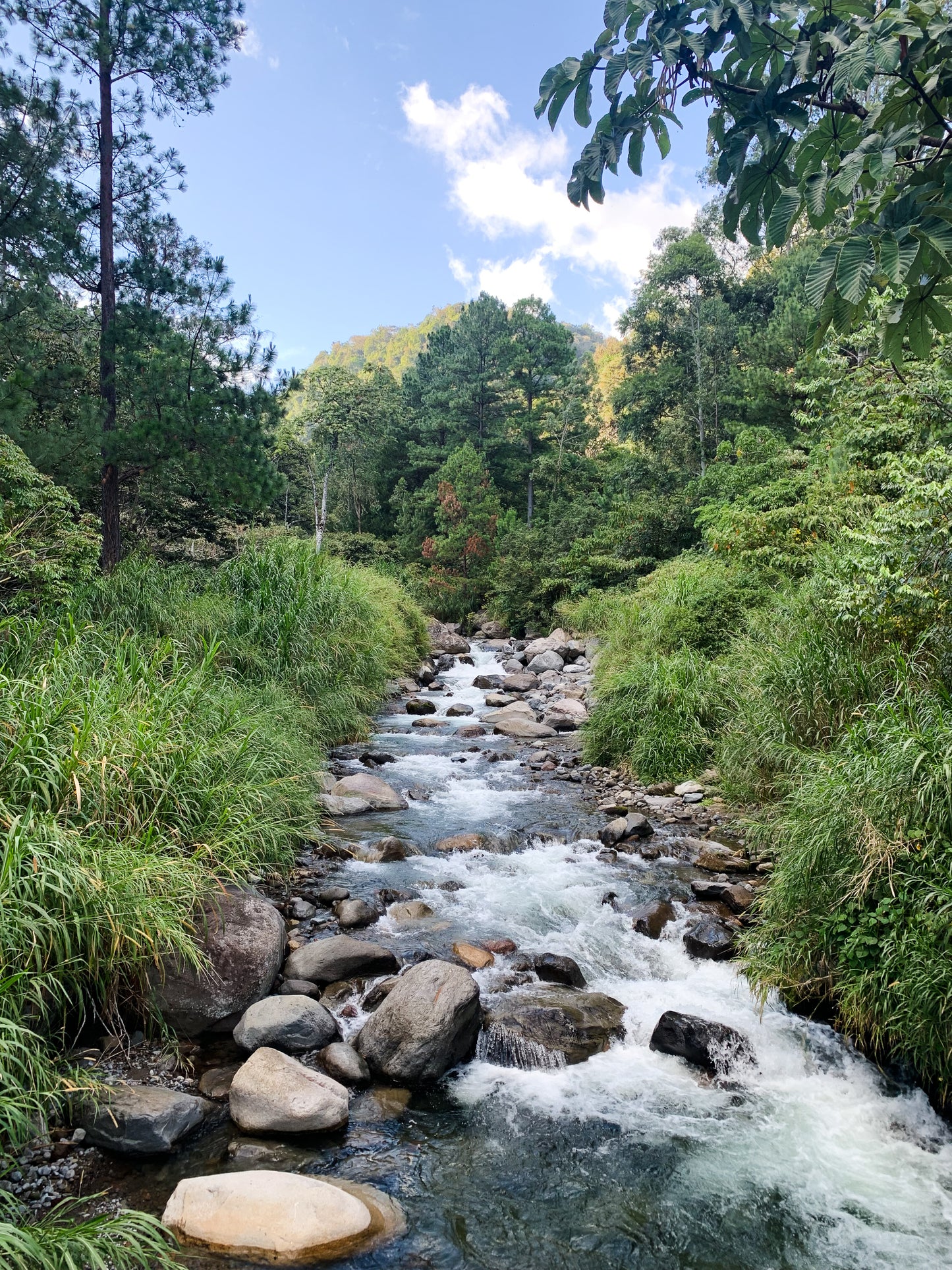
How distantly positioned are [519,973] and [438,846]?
2.16 metres

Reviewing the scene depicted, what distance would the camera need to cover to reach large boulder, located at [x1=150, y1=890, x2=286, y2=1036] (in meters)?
3.76

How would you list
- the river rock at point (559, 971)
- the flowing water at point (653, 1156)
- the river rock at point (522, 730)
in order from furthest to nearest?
1. the river rock at point (522, 730)
2. the river rock at point (559, 971)
3. the flowing water at point (653, 1156)

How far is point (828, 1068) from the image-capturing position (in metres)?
3.78

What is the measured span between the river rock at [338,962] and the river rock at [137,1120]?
1.17 m

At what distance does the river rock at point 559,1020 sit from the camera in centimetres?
395

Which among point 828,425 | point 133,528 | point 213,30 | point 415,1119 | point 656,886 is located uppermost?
point 213,30

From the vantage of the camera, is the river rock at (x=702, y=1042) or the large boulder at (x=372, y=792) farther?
the large boulder at (x=372, y=792)

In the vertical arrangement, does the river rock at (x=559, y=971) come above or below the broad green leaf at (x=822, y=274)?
below

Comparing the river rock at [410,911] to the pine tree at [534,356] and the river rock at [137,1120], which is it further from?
the pine tree at [534,356]

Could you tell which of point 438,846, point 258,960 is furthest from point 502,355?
point 258,960

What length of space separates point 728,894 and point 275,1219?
12.5ft

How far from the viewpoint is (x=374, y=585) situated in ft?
52.9

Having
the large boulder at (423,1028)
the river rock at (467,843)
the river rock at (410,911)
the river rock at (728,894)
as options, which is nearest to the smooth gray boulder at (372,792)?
the river rock at (467,843)

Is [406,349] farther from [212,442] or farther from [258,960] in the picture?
[258,960]
